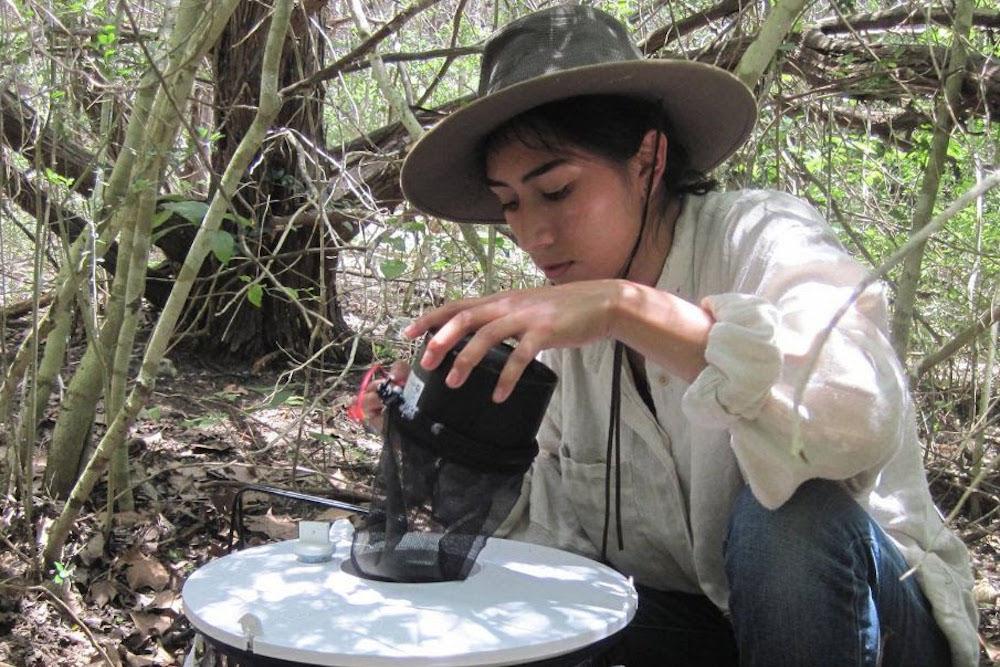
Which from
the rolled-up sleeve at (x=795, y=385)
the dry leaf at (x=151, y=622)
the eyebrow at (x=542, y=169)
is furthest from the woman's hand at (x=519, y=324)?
the dry leaf at (x=151, y=622)

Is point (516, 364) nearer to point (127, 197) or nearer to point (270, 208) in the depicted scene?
point (127, 197)

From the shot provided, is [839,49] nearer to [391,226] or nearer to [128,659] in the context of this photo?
[391,226]

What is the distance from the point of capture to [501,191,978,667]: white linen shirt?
1.29 m

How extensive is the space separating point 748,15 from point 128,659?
98.5 inches

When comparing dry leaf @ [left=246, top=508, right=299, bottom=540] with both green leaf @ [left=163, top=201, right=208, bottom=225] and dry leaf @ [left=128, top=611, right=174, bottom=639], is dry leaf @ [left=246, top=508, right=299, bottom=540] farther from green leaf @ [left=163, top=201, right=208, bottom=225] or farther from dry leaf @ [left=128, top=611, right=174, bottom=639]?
green leaf @ [left=163, top=201, right=208, bottom=225]

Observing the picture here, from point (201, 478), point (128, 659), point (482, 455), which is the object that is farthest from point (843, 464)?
point (201, 478)

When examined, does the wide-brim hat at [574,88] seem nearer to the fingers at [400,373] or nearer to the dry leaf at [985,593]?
the fingers at [400,373]

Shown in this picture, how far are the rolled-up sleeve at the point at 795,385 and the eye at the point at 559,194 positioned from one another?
438 millimetres

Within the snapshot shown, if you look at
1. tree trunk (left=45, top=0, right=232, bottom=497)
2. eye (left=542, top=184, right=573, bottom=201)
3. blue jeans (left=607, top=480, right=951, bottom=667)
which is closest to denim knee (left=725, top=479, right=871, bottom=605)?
blue jeans (left=607, top=480, right=951, bottom=667)

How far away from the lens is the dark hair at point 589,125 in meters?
1.74

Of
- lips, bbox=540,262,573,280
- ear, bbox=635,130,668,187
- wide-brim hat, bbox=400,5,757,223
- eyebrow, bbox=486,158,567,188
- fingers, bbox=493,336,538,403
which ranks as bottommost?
fingers, bbox=493,336,538,403


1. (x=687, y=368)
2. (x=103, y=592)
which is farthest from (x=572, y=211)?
(x=103, y=592)

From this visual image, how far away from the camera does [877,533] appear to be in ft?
4.85

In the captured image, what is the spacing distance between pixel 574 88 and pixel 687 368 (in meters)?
0.57
